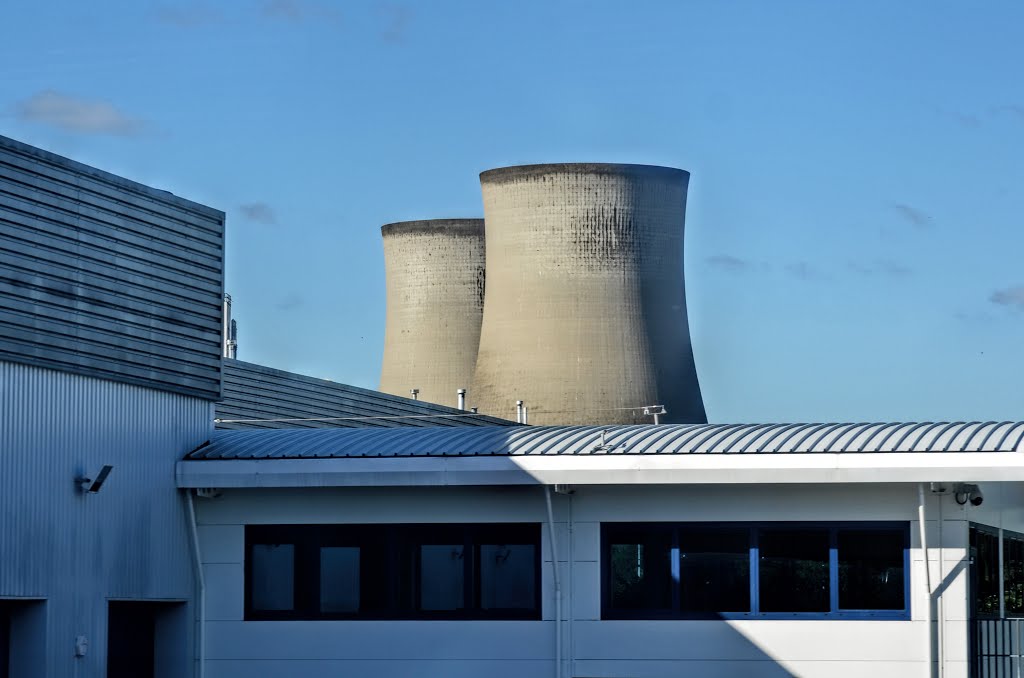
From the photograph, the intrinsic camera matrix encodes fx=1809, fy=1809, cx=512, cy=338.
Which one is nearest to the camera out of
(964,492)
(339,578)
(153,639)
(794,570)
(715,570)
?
(964,492)

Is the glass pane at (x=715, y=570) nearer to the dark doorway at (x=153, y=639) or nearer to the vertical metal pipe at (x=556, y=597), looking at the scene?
the vertical metal pipe at (x=556, y=597)

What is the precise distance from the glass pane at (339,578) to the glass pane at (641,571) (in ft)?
7.88

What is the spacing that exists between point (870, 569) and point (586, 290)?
2177 cm

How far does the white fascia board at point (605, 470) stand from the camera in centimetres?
1470

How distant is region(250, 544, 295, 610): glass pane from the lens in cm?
1664

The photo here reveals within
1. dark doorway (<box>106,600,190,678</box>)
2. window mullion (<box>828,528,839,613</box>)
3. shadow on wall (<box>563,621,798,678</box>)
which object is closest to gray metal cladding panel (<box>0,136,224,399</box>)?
dark doorway (<box>106,600,190,678</box>)

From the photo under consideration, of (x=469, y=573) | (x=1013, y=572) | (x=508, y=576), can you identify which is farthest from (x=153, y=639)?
A: (x=1013, y=572)

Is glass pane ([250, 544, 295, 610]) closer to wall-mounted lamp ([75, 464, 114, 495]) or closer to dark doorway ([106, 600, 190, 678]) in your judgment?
dark doorway ([106, 600, 190, 678])

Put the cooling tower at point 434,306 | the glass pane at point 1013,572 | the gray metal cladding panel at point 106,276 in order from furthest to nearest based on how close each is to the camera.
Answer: the cooling tower at point 434,306 → the glass pane at point 1013,572 → the gray metal cladding panel at point 106,276

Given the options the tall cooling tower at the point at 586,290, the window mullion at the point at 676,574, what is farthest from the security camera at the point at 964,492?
the tall cooling tower at the point at 586,290

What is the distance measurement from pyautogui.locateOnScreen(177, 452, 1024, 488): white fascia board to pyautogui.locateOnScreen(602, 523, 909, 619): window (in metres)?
0.69

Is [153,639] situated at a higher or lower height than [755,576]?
lower

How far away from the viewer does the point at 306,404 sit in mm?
25922

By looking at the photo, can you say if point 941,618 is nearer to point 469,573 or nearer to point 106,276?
point 469,573
